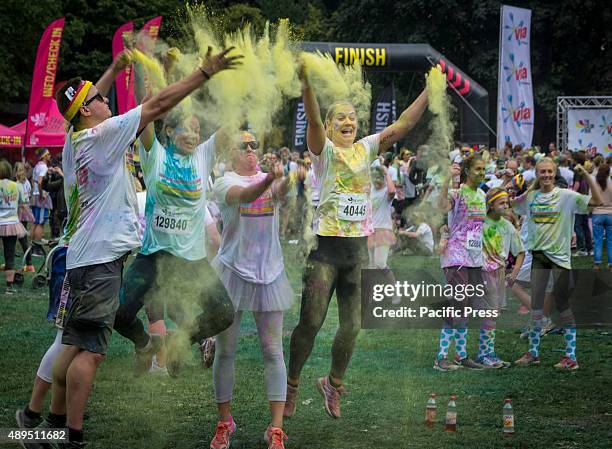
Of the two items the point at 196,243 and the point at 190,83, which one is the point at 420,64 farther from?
the point at 190,83

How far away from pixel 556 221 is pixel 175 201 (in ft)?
14.7

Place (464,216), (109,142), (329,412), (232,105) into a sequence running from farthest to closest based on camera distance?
(464,216)
(329,412)
(232,105)
(109,142)

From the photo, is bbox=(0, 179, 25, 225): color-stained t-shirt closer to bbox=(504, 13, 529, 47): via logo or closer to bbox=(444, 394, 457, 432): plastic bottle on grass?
bbox=(444, 394, 457, 432): plastic bottle on grass

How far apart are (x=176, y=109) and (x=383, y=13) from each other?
1231 inches

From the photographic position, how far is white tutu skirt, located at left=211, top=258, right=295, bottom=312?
6.03m

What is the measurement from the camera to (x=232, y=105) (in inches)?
238

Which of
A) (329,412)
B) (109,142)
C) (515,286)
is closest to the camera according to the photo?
(109,142)

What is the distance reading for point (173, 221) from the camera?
6.06 meters

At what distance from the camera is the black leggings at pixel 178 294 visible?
592 cm

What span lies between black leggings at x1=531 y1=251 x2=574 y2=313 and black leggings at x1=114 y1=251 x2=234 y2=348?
416 centimetres

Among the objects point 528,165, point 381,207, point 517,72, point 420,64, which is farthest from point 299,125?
point 517,72

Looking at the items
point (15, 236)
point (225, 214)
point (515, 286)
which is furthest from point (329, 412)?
point (15, 236)

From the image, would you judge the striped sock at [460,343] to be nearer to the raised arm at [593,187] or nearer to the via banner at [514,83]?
the raised arm at [593,187]

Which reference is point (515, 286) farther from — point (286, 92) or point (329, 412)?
point (286, 92)
